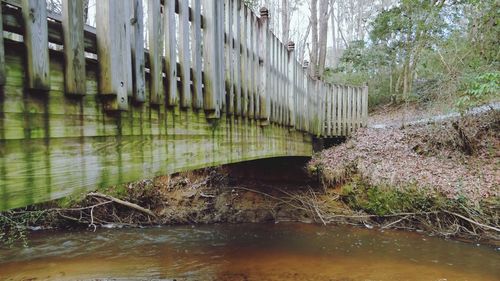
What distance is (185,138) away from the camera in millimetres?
2639

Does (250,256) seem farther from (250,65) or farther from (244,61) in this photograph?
(244,61)

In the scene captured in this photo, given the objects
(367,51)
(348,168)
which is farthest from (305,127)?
(367,51)

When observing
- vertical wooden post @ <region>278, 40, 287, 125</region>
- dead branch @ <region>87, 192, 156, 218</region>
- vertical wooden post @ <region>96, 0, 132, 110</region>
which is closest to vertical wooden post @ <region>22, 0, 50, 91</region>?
vertical wooden post @ <region>96, 0, 132, 110</region>

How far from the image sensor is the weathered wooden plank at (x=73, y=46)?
151 centimetres

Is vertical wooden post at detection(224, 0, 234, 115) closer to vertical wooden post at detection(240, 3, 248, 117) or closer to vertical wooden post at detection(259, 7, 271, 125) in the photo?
vertical wooden post at detection(240, 3, 248, 117)

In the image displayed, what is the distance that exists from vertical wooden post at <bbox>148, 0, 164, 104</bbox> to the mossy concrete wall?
0.30ft

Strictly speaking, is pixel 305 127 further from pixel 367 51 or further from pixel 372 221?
pixel 367 51

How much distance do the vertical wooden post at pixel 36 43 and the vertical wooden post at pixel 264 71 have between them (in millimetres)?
2869

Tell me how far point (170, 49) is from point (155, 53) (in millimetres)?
164

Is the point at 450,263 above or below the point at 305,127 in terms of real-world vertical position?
below

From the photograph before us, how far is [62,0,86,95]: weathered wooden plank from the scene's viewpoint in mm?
1511

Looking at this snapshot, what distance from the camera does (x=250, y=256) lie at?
5934mm

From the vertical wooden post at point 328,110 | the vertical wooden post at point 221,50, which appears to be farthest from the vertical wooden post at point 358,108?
the vertical wooden post at point 221,50

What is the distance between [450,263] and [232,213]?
4816 mm
